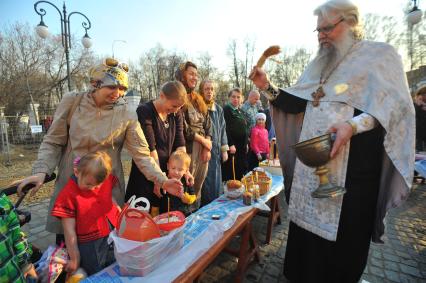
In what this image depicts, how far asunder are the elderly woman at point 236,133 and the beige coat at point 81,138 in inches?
110

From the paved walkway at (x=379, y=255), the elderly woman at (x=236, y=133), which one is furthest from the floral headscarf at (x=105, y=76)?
the elderly woman at (x=236, y=133)

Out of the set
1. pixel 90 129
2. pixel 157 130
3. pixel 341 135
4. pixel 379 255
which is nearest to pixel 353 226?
pixel 341 135

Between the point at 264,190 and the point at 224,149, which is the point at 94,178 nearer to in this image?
the point at 264,190

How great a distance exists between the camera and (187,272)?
4.69ft

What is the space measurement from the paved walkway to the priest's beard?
203cm

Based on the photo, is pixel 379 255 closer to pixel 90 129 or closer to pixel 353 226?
pixel 353 226

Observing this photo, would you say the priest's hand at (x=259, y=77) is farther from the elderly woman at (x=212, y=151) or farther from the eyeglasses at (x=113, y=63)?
the elderly woman at (x=212, y=151)

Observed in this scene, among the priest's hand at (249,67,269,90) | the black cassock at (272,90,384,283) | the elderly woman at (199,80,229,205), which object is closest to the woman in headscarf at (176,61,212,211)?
the elderly woman at (199,80,229,205)

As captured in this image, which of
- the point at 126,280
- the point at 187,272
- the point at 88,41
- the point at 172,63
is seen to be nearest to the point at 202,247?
the point at 187,272

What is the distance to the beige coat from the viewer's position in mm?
1859

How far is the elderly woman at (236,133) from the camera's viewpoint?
4719 millimetres

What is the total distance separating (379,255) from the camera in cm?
299

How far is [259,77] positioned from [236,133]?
8.99ft

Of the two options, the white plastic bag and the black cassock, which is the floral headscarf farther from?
the black cassock
